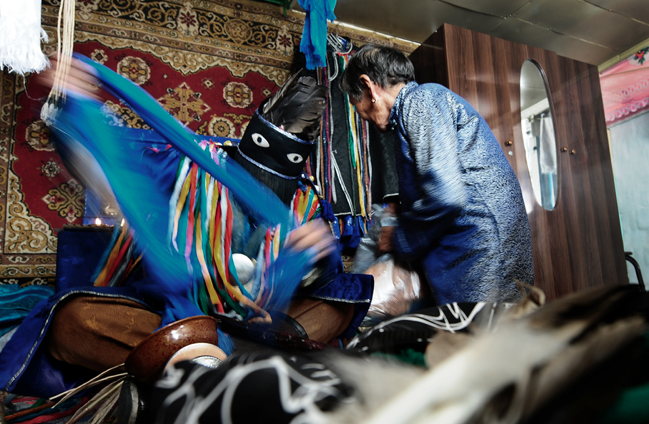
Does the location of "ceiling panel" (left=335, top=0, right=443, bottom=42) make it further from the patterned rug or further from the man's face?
the man's face

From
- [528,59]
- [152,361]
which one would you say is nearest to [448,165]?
[152,361]

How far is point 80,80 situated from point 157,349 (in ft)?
2.32

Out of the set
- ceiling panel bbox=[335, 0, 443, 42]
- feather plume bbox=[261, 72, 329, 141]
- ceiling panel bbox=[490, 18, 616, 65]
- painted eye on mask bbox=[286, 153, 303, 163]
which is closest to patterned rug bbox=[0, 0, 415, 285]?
ceiling panel bbox=[335, 0, 443, 42]

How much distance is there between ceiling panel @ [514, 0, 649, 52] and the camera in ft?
7.95

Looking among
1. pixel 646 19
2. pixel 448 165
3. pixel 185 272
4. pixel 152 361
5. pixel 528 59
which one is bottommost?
pixel 152 361

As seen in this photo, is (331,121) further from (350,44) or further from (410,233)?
(410,233)

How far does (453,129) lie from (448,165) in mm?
129

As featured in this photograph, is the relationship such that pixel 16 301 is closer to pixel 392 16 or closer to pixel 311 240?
pixel 311 240

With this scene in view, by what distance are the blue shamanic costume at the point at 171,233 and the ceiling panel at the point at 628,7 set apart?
9.29ft

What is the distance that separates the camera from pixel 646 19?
2.58 metres

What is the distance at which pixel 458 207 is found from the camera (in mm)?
1003

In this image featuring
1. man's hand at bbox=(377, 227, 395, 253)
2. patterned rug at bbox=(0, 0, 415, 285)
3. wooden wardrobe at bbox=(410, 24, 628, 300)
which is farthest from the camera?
wooden wardrobe at bbox=(410, 24, 628, 300)

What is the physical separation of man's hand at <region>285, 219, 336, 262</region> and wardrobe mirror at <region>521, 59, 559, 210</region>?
75.6 inches

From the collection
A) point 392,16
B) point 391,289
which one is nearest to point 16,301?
point 391,289
